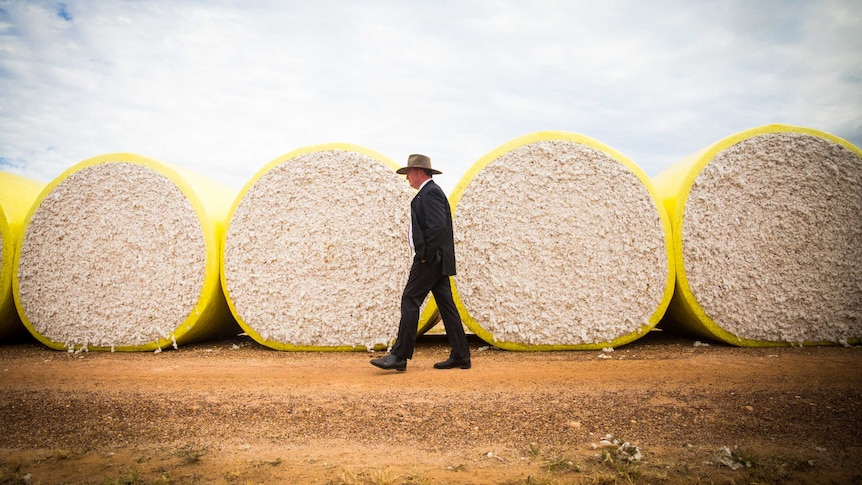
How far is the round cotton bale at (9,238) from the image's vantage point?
5148 mm

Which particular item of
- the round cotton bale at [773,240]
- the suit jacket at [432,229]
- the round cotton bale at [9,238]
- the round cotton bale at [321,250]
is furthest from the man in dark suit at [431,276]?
the round cotton bale at [9,238]

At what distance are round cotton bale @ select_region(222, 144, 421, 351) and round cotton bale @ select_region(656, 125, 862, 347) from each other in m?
2.54

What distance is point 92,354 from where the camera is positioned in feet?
15.9

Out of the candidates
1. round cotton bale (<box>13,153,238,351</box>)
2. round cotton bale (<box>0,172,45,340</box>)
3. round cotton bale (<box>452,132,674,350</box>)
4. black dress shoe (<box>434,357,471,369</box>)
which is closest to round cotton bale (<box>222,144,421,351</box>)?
round cotton bale (<box>13,153,238,351</box>)

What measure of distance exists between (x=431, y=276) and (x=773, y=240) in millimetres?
2978

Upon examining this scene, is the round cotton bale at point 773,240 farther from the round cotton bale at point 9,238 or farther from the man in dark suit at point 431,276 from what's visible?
the round cotton bale at point 9,238

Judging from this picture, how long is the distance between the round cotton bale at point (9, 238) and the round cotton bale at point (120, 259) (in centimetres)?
14

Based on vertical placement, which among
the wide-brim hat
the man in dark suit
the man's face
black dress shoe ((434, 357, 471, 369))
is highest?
the wide-brim hat

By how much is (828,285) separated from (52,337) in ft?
23.2

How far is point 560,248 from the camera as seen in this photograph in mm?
4555

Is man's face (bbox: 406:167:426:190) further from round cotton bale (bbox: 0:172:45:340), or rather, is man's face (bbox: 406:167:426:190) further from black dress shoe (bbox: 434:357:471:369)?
round cotton bale (bbox: 0:172:45:340)

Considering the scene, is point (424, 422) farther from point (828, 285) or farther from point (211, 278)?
point (828, 285)

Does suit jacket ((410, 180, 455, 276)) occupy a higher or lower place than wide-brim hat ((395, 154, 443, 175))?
lower

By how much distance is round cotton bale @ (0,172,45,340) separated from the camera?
16.9 ft
